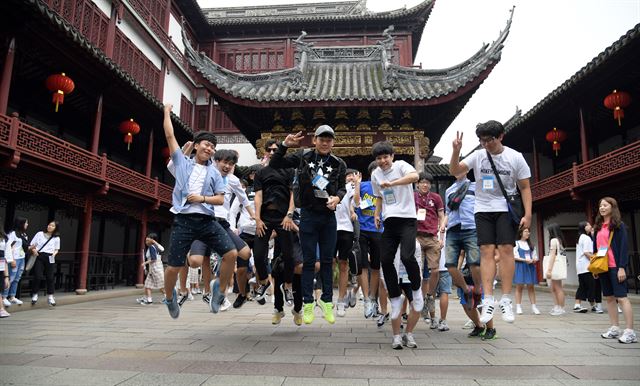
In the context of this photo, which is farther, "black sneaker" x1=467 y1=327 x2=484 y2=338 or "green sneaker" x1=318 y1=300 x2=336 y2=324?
"black sneaker" x1=467 y1=327 x2=484 y2=338

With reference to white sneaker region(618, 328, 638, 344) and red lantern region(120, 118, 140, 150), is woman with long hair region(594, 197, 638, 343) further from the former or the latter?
red lantern region(120, 118, 140, 150)

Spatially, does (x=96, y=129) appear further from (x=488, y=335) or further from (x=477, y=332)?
(x=488, y=335)

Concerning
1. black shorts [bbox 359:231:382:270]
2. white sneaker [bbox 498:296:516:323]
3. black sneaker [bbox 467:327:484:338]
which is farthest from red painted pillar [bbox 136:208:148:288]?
white sneaker [bbox 498:296:516:323]

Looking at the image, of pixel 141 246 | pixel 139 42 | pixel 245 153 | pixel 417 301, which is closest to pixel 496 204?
pixel 417 301

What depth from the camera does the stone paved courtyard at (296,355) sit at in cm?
304

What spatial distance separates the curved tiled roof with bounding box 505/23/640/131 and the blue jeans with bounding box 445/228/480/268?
27.3 feet

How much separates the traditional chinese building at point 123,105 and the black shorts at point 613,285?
793cm

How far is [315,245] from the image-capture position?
484 centimetres

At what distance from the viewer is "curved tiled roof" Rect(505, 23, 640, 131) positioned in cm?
1023

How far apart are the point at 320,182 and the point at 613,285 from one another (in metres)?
3.74

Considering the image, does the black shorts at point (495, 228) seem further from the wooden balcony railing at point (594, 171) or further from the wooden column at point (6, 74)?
the wooden column at point (6, 74)

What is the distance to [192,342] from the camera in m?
4.52

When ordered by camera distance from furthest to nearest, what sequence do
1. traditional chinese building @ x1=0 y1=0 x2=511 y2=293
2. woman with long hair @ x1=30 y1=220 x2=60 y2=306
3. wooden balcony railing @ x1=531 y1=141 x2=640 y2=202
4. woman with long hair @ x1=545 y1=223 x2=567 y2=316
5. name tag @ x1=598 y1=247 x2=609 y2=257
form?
wooden balcony railing @ x1=531 y1=141 x2=640 y2=202, traditional chinese building @ x1=0 y1=0 x2=511 y2=293, woman with long hair @ x1=30 y1=220 x2=60 y2=306, woman with long hair @ x1=545 y1=223 x2=567 y2=316, name tag @ x1=598 y1=247 x2=609 y2=257

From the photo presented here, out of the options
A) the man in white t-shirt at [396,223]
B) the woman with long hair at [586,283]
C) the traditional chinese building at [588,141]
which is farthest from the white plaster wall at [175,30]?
the woman with long hair at [586,283]
